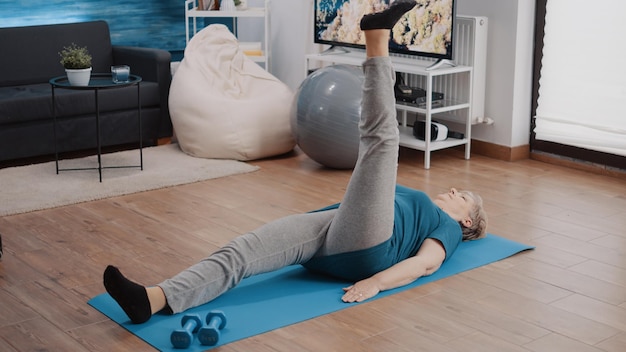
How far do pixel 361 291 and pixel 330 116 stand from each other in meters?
1.95

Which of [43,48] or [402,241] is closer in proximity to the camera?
[402,241]

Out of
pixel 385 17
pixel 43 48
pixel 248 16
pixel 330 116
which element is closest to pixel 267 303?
pixel 385 17

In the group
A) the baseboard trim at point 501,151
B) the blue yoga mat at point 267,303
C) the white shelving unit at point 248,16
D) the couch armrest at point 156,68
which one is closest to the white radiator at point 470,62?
the baseboard trim at point 501,151

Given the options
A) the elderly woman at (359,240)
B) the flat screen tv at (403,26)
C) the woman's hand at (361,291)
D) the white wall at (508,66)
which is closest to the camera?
the elderly woman at (359,240)

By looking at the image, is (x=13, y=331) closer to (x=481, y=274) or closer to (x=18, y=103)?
(x=481, y=274)

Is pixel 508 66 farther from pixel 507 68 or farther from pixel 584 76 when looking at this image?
pixel 584 76

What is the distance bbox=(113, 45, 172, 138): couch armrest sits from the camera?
586 cm

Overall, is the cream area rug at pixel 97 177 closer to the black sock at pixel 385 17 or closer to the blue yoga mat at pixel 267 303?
the blue yoga mat at pixel 267 303

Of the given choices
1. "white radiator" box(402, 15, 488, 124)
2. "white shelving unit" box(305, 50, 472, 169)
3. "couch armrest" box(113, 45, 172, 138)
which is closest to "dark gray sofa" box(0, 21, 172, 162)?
"couch armrest" box(113, 45, 172, 138)

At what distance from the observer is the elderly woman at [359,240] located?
9.95ft

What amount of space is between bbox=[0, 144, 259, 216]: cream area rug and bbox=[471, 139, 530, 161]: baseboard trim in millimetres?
1501

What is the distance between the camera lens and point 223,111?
539cm

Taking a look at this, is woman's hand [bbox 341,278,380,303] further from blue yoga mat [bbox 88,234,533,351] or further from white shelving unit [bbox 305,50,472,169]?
white shelving unit [bbox 305,50,472,169]

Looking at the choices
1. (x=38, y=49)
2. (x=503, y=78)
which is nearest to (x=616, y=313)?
(x=503, y=78)
